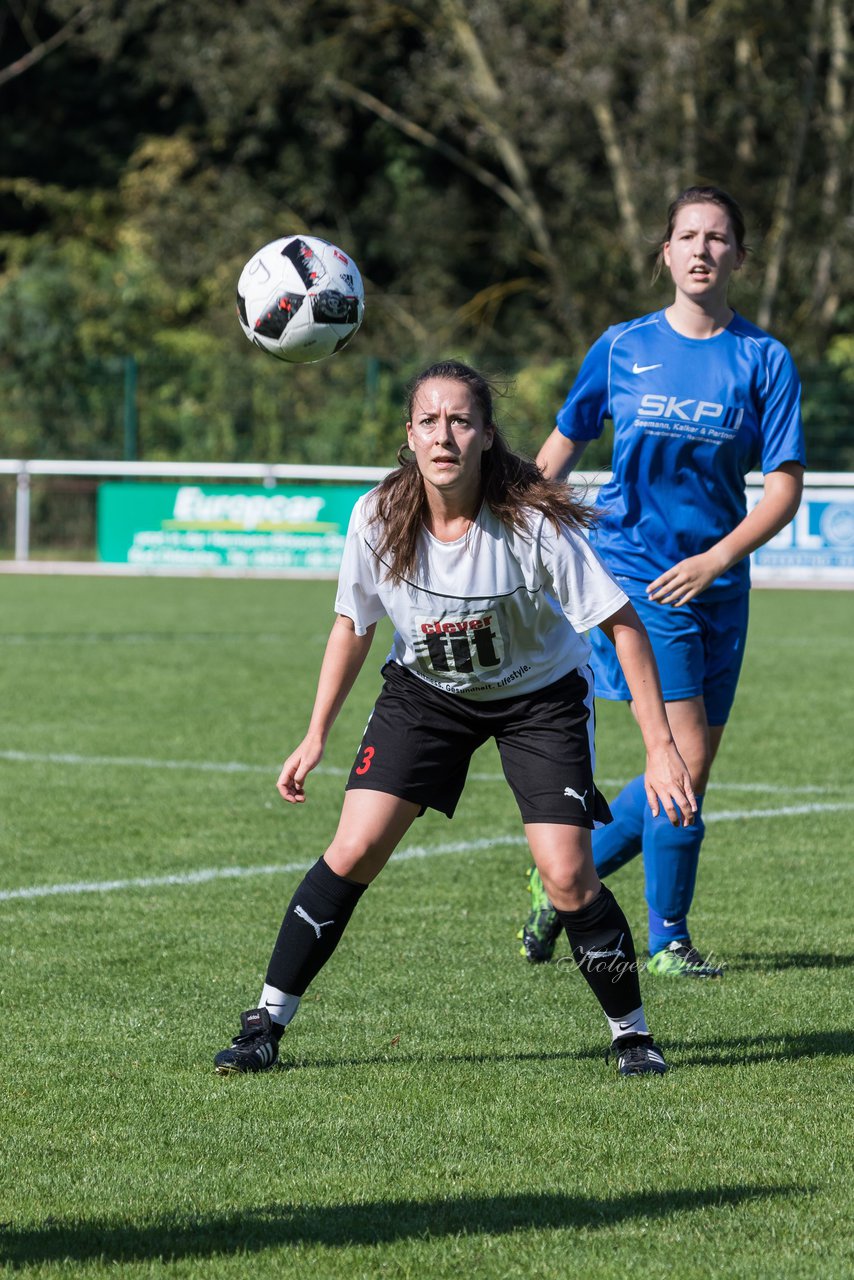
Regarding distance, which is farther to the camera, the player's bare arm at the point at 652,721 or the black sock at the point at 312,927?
the black sock at the point at 312,927

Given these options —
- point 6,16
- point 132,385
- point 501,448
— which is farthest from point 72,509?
point 501,448

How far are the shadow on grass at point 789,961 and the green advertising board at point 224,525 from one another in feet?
61.7

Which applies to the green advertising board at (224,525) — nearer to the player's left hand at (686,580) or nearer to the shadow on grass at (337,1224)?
the player's left hand at (686,580)

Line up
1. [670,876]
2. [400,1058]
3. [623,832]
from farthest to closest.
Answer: [623,832], [670,876], [400,1058]

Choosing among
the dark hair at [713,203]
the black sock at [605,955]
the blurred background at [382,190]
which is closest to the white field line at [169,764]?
the dark hair at [713,203]

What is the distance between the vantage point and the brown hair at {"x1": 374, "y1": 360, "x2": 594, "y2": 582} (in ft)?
13.7

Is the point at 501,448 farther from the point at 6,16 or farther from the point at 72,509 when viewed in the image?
the point at 6,16

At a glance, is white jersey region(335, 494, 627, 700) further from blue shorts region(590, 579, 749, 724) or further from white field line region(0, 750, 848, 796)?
white field line region(0, 750, 848, 796)

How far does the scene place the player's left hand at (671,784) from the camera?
4.06 metres

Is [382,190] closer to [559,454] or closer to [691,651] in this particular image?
[559,454]

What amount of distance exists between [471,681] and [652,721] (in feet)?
1.53

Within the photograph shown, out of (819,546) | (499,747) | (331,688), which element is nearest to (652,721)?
(499,747)

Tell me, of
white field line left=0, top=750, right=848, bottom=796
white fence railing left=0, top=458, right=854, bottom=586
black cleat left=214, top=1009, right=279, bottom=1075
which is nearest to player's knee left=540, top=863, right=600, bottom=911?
black cleat left=214, top=1009, right=279, bottom=1075

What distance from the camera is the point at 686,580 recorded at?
15.8ft
